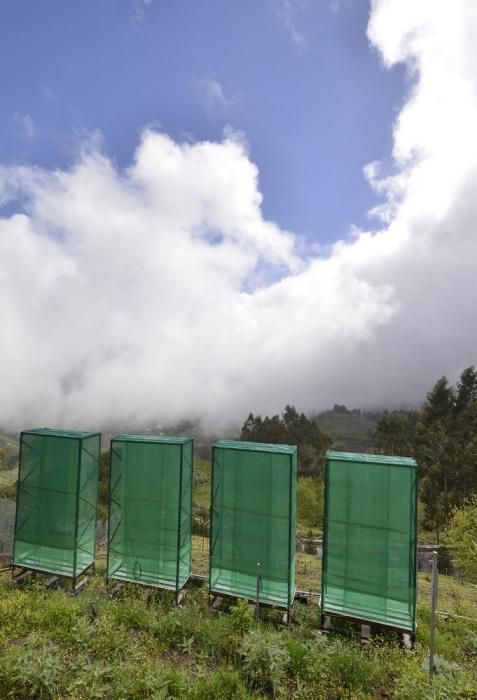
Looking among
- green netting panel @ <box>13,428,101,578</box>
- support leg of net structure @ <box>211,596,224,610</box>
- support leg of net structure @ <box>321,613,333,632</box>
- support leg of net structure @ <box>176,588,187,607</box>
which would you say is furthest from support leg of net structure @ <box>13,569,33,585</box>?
support leg of net structure @ <box>321,613,333,632</box>

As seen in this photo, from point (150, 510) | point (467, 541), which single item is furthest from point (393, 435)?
point (150, 510)

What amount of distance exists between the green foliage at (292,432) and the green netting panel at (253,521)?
5604 centimetres

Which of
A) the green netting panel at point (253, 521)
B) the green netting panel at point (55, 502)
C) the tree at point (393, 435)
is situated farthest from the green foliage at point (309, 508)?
the green netting panel at point (55, 502)

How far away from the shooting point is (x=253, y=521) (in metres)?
11.1

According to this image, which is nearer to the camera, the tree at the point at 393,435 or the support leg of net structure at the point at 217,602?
the support leg of net structure at the point at 217,602

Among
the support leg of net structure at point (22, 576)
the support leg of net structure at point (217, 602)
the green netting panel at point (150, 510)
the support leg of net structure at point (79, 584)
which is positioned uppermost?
the green netting panel at point (150, 510)

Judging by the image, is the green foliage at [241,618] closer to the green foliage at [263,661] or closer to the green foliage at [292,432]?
the green foliage at [263,661]

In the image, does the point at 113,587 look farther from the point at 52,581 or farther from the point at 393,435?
the point at 393,435

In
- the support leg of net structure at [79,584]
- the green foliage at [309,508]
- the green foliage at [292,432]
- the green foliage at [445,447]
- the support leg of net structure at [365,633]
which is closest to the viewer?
the support leg of net structure at [365,633]

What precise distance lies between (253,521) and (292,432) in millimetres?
67789

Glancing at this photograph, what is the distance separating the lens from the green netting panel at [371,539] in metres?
9.94

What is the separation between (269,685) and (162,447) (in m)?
6.64

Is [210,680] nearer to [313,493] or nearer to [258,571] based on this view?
[258,571]

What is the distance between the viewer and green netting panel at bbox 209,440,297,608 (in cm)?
1077
